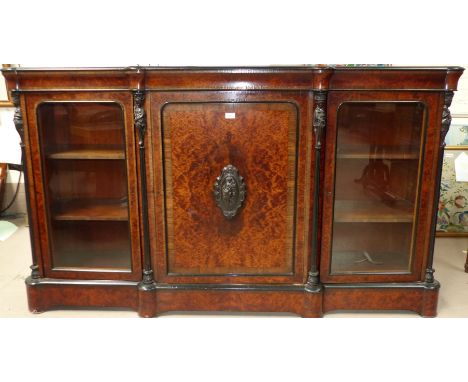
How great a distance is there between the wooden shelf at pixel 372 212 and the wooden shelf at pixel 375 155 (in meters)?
0.18

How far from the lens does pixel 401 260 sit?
1594mm

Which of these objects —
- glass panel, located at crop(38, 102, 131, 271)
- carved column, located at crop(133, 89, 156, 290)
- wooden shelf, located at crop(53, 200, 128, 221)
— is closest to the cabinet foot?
carved column, located at crop(133, 89, 156, 290)

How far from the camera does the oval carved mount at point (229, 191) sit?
148 cm

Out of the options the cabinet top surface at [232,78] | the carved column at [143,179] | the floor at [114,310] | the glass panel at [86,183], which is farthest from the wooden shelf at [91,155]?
the floor at [114,310]

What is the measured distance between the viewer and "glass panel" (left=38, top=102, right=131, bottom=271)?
59.5 inches

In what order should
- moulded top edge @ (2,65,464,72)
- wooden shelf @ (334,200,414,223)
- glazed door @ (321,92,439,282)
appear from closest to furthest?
moulded top edge @ (2,65,464,72) → glazed door @ (321,92,439,282) → wooden shelf @ (334,200,414,223)

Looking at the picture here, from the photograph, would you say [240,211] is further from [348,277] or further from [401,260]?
[401,260]

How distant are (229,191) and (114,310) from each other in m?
0.68

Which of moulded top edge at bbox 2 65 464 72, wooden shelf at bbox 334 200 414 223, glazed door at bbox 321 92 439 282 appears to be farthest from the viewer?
wooden shelf at bbox 334 200 414 223

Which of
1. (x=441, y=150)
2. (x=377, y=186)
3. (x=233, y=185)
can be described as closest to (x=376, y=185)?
(x=377, y=186)

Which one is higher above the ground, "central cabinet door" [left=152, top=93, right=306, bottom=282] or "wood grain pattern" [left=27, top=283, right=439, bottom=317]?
"central cabinet door" [left=152, top=93, right=306, bottom=282]

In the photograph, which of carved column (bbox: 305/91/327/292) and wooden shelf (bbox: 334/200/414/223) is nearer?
carved column (bbox: 305/91/327/292)

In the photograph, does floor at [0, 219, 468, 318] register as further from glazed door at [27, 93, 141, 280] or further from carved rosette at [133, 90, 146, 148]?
carved rosette at [133, 90, 146, 148]
